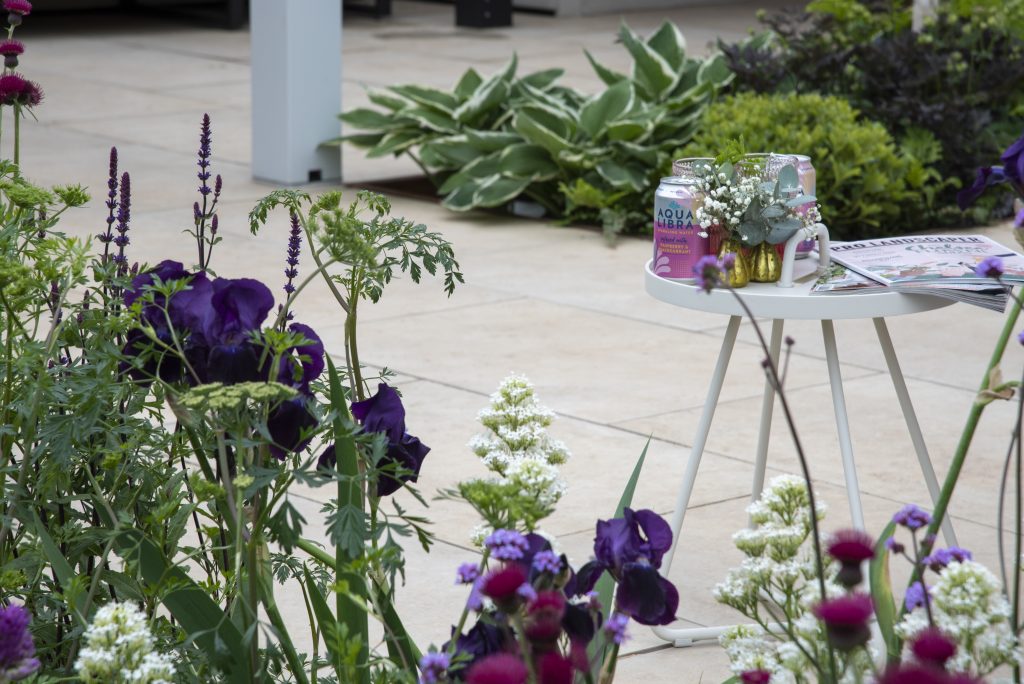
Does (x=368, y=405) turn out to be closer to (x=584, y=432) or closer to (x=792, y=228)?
(x=792, y=228)

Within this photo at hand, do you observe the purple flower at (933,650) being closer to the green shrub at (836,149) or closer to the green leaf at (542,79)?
the green shrub at (836,149)

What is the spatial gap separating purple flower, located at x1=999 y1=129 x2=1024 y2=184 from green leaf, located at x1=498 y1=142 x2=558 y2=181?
6.17 m

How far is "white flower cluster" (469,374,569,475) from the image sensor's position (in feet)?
6.19

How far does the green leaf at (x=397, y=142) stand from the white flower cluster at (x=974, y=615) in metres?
7.35

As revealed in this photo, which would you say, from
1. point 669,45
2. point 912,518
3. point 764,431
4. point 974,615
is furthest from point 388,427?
point 669,45

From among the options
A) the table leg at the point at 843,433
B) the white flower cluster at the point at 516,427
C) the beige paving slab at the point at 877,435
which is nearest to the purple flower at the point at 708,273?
the white flower cluster at the point at 516,427

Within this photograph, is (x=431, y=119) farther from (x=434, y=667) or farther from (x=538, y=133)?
(x=434, y=667)

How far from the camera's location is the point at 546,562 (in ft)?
4.96

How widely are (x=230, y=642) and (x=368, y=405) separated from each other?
1.10 feet

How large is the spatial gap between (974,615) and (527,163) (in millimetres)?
6878

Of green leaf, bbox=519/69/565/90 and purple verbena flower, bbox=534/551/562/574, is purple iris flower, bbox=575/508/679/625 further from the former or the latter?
green leaf, bbox=519/69/565/90

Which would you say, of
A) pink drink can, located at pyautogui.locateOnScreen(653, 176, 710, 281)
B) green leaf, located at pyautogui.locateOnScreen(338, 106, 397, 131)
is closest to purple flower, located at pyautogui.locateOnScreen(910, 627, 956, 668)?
pink drink can, located at pyautogui.locateOnScreen(653, 176, 710, 281)

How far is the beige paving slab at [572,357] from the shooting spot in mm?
5301

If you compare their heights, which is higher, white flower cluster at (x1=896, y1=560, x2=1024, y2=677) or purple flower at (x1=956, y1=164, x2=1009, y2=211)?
purple flower at (x1=956, y1=164, x2=1009, y2=211)
